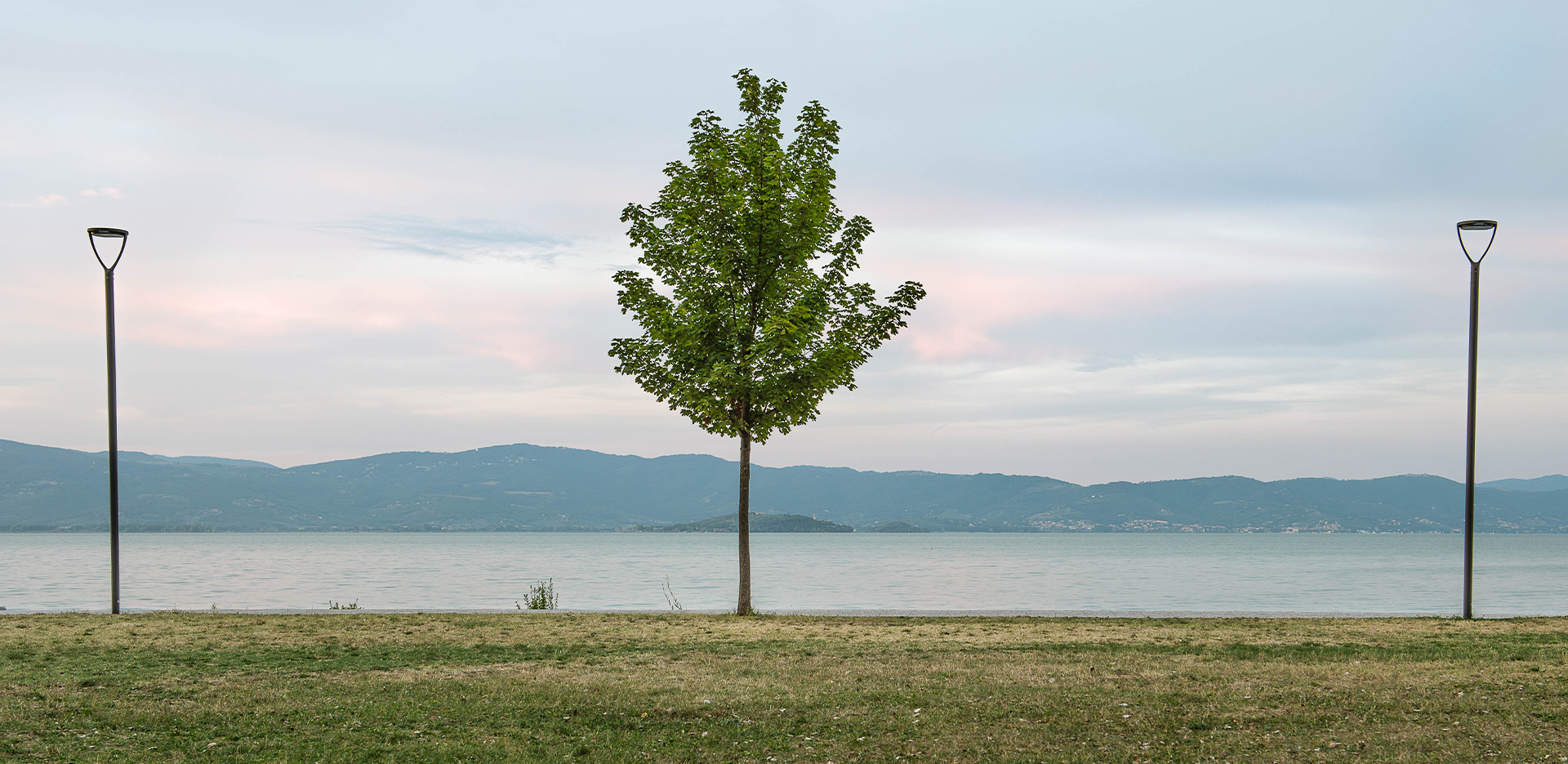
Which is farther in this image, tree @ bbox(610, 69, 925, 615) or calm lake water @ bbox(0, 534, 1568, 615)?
calm lake water @ bbox(0, 534, 1568, 615)

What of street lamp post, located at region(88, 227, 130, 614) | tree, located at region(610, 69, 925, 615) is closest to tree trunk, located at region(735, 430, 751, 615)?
tree, located at region(610, 69, 925, 615)

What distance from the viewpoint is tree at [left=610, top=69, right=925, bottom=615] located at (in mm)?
17812

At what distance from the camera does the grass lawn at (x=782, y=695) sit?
8.16 metres

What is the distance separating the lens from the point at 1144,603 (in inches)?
1596

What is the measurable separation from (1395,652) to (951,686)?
6264 millimetres

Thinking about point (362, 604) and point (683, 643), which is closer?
point (683, 643)

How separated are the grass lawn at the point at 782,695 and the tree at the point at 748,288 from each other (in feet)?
13.8

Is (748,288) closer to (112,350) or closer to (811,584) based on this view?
(112,350)

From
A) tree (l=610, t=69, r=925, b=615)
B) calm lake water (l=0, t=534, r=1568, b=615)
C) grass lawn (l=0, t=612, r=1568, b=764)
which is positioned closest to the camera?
grass lawn (l=0, t=612, r=1568, b=764)

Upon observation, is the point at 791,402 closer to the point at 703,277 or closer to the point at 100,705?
the point at 703,277

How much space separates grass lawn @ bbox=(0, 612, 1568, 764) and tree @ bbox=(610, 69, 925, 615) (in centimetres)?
420

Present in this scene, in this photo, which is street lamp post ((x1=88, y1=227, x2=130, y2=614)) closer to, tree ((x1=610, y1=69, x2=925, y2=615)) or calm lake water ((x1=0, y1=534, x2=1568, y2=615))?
calm lake water ((x1=0, y1=534, x2=1568, y2=615))

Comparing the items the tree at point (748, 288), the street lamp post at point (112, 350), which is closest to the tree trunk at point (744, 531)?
the tree at point (748, 288)

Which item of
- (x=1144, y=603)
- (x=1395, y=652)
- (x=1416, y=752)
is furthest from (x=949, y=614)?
(x=1144, y=603)
